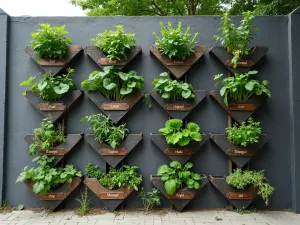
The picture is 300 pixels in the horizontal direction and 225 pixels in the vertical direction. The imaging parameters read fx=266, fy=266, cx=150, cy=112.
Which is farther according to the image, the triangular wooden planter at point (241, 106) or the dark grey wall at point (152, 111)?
the dark grey wall at point (152, 111)

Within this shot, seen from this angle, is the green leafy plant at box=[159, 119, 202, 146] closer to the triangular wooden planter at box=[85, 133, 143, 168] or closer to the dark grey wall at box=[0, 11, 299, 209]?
the dark grey wall at box=[0, 11, 299, 209]

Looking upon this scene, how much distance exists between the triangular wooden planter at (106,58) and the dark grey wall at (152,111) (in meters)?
0.15

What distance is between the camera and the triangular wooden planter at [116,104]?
4066 mm

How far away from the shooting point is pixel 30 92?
4141 millimetres

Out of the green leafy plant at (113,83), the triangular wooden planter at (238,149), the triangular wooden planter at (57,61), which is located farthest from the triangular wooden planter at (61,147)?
the triangular wooden planter at (238,149)

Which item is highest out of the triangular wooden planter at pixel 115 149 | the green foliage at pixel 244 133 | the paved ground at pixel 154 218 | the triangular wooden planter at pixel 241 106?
the triangular wooden planter at pixel 241 106

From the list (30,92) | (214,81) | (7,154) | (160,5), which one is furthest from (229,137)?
(160,5)

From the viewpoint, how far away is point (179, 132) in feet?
12.9

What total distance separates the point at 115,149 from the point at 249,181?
2.03 meters

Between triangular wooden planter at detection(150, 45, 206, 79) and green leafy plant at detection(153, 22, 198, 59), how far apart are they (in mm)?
64

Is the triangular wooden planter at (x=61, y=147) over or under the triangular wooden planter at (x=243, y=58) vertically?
under

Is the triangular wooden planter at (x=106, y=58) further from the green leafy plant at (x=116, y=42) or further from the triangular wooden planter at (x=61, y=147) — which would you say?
the triangular wooden planter at (x=61, y=147)

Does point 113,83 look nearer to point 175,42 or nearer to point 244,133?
point 175,42

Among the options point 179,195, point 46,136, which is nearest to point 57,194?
point 46,136
